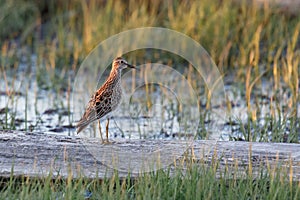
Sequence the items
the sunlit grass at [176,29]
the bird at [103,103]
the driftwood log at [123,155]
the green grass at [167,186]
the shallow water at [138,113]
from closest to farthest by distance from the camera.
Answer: the green grass at [167,186] < the driftwood log at [123,155] < the bird at [103,103] < the shallow water at [138,113] < the sunlit grass at [176,29]

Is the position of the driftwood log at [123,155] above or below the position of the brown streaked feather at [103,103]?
below

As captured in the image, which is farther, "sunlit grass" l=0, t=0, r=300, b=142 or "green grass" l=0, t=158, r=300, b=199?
"sunlit grass" l=0, t=0, r=300, b=142

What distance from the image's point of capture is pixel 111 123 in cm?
759

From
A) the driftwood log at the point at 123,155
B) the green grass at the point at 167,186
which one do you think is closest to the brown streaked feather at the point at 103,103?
the driftwood log at the point at 123,155

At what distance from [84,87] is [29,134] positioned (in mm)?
3179

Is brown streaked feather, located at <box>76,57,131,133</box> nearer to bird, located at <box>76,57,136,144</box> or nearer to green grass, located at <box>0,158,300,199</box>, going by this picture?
bird, located at <box>76,57,136,144</box>

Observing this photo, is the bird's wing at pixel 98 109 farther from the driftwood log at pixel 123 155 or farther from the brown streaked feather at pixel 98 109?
the driftwood log at pixel 123 155

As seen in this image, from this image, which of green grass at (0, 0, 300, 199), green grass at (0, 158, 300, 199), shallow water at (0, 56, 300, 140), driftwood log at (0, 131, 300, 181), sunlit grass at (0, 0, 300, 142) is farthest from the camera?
sunlit grass at (0, 0, 300, 142)

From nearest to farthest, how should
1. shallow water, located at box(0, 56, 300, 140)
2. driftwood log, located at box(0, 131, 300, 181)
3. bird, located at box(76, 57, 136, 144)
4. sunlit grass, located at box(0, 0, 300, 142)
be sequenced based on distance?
1. driftwood log, located at box(0, 131, 300, 181)
2. bird, located at box(76, 57, 136, 144)
3. shallow water, located at box(0, 56, 300, 140)
4. sunlit grass, located at box(0, 0, 300, 142)

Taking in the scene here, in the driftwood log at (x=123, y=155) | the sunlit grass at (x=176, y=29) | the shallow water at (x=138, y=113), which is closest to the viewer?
the driftwood log at (x=123, y=155)

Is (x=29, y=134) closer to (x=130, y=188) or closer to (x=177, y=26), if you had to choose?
(x=130, y=188)

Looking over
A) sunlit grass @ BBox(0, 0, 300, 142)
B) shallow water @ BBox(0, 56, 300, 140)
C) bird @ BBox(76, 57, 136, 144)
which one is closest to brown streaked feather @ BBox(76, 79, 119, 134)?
bird @ BBox(76, 57, 136, 144)

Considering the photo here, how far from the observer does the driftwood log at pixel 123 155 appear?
4883 mm

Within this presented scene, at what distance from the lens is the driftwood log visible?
4883mm
